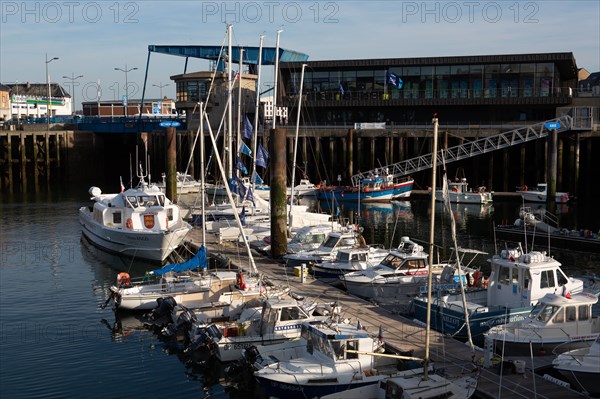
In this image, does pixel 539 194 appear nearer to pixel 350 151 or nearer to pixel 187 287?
pixel 350 151

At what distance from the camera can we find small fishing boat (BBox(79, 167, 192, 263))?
41.5 meters

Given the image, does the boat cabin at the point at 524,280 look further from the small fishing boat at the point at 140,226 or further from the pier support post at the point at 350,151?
the pier support post at the point at 350,151

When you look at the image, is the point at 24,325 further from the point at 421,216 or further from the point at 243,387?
the point at 421,216

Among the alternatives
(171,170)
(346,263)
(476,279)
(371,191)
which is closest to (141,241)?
(346,263)

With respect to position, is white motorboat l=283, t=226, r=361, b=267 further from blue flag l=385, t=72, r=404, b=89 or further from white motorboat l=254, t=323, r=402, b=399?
blue flag l=385, t=72, r=404, b=89

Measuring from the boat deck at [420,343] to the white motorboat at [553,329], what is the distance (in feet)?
1.90

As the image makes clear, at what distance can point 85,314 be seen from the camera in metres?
32.1

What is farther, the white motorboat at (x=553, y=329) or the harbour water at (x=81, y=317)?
the harbour water at (x=81, y=317)

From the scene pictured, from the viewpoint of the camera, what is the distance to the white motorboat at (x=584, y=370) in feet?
65.2

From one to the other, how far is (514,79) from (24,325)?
60.8 metres

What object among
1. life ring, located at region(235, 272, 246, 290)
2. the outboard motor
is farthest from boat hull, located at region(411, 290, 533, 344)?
the outboard motor

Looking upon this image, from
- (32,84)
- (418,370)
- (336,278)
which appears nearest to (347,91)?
(336,278)

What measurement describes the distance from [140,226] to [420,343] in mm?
23359

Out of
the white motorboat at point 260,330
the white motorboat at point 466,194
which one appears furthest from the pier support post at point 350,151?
the white motorboat at point 260,330
